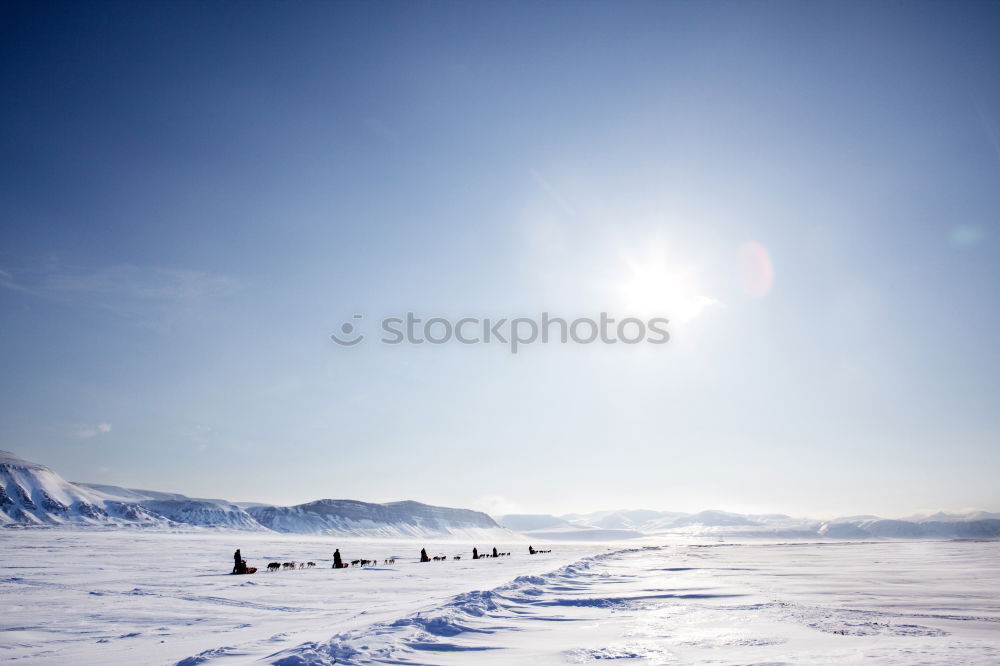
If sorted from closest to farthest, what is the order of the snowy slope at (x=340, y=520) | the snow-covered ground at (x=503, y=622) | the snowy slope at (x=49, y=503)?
1. the snow-covered ground at (x=503, y=622)
2. the snowy slope at (x=49, y=503)
3. the snowy slope at (x=340, y=520)

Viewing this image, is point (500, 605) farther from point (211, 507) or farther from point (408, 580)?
point (211, 507)

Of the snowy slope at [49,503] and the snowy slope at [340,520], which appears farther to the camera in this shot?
the snowy slope at [340,520]

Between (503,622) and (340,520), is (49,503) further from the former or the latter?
(503,622)

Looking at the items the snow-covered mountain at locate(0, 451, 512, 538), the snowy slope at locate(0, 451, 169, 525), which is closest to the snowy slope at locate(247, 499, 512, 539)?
the snow-covered mountain at locate(0, 451, 512, 538)

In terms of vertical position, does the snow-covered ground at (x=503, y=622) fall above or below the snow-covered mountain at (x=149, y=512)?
above

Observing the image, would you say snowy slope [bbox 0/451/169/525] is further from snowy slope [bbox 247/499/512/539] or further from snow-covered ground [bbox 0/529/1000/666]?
snow-covered ground [bbox 0/529/1000/666]

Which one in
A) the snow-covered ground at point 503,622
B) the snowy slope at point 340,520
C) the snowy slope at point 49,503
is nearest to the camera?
Result: the snow-covered ground at point 503,622

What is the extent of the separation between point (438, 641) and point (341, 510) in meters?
196

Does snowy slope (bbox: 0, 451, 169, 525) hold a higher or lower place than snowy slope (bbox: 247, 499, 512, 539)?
higher

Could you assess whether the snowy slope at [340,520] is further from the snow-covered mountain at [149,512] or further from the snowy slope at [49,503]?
the snowy slope at [49,503]

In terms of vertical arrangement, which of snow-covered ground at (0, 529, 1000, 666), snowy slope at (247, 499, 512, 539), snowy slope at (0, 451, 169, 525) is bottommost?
snowy slope at (247, 499, 512, 539)

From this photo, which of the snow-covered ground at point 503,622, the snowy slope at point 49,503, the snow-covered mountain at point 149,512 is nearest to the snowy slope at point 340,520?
the snow-covered mountain at point 149,512

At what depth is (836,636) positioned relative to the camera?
27.5 ft

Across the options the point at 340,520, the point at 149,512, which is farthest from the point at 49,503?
the point at 340,520
